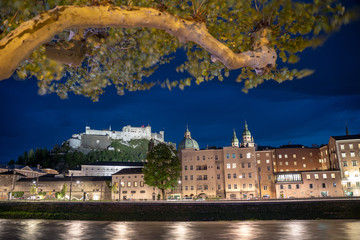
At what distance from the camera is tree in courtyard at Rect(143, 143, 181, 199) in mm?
56219

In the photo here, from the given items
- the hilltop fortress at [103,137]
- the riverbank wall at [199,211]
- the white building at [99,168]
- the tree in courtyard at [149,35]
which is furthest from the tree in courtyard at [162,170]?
the hilltop fortress at [103,137]

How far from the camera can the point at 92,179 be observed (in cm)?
8350

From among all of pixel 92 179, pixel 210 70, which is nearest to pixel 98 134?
pixel 92 179

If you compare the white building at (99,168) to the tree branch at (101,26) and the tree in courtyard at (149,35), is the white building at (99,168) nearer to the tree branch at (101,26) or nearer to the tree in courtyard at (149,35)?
the tree in courtyard at (149,35)

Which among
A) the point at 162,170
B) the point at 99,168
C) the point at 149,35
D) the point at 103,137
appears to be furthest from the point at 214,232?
the point at 103,137

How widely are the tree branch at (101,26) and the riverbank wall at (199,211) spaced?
83.1 ft

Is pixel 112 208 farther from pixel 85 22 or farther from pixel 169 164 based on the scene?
pixel 85 22

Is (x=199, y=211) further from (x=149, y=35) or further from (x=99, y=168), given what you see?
(x=99, y=168)

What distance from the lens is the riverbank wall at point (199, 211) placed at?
29.1m

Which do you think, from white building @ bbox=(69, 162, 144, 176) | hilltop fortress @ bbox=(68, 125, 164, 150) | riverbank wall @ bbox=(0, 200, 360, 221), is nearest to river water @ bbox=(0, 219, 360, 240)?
riverbank wall @ bbox=(0, 200, 360, 221)

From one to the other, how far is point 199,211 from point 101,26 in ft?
95.4

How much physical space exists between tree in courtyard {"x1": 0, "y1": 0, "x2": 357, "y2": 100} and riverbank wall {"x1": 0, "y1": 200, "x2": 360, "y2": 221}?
79.8 feet

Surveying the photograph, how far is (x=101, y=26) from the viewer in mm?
5883

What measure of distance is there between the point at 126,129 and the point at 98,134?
20613 millimetres
